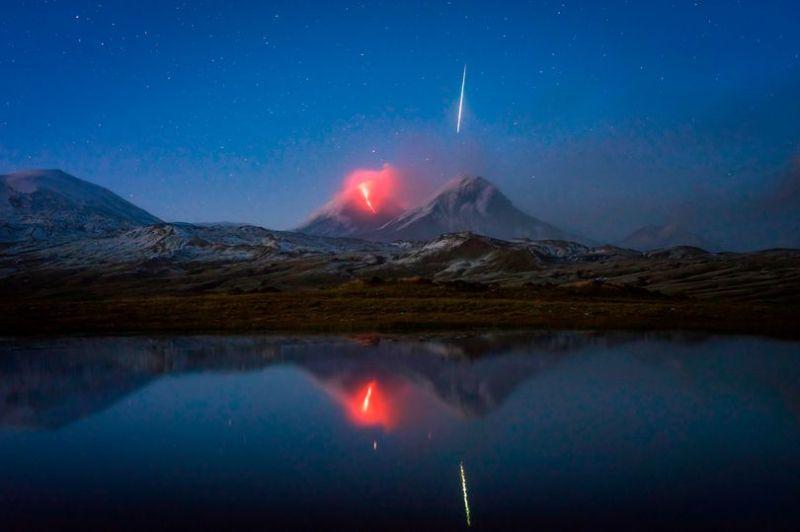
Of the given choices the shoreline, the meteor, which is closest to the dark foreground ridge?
the shoreline

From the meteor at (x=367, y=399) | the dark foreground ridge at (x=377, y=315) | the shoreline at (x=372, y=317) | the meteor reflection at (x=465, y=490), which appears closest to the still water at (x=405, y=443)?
the meteor reflection at (x=465, y=490)

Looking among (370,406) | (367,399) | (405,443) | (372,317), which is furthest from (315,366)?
(372,317)

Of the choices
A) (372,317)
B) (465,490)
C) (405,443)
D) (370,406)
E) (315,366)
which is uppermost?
(372,317)

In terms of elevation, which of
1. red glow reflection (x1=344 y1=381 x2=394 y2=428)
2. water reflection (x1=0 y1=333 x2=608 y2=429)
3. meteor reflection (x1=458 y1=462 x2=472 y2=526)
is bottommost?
meteor reflection (x1=458 y1=462 x2=472 y2=526)

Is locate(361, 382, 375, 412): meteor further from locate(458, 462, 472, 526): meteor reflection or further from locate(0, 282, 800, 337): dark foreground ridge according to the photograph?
locate(0, 282, 800, 337): dark foreground ridge

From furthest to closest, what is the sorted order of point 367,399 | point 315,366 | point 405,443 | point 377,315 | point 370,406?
point 377,315 < point 315,366 < point 367,399 < point 370,406 < point 405,443

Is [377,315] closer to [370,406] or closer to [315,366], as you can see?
[315,366]

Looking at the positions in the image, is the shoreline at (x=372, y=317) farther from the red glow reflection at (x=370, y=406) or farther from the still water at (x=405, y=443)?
the red glow reflection at (x=370, y=406)

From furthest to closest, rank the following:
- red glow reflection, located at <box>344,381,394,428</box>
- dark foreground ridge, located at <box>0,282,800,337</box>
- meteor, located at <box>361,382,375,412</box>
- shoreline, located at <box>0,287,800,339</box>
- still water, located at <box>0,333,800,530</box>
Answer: dark foreground ridge, located at <box>0,282,800,337</box>
shoreline, located at <box>0,287,800,339</box>
meteor, located at <box>361,382,375,412</box>
red glow reflection, located at <box>344,381,394,428</box>
still water, located at <box>0,333,800,530</box>
